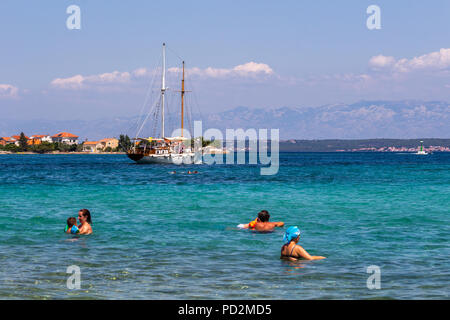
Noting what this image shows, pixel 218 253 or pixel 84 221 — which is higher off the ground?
pixel 84 221

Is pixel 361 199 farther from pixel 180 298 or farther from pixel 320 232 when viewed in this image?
pixel 180 298

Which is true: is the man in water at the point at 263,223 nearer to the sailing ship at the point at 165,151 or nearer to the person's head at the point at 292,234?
the person's head at the point at 292,234

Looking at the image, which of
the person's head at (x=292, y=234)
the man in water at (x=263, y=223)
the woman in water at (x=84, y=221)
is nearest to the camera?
the person's head at (x=292, y=234)

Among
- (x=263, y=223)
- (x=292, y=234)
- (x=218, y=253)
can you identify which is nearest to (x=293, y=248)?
(x=292, y=234)

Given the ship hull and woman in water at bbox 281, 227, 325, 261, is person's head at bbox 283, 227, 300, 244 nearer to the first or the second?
woman in water at bbox 281, 227, 325, 261

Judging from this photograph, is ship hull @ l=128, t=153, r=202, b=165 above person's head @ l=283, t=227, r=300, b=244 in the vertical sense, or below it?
below

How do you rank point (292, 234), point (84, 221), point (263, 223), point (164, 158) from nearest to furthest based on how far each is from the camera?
point (292, 234)
point (84, 221)
point (263, 223)
point (164, 158)

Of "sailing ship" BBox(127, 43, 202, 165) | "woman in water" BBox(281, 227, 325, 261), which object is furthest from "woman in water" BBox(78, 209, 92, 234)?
"sailing ship" BBox(127, 43, 202, 165)

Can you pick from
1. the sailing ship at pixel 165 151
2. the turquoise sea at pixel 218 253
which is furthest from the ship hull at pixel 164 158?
the turquoise sea at pixel 218 253

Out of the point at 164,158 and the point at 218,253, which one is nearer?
the point at 218,253

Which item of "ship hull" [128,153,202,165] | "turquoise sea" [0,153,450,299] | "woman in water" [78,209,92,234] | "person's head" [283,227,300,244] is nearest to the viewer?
"turquoise sea" [0,153,450,299]

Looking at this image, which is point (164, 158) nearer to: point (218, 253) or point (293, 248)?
point (218, 253)

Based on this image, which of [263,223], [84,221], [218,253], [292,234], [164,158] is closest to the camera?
[292,234]
